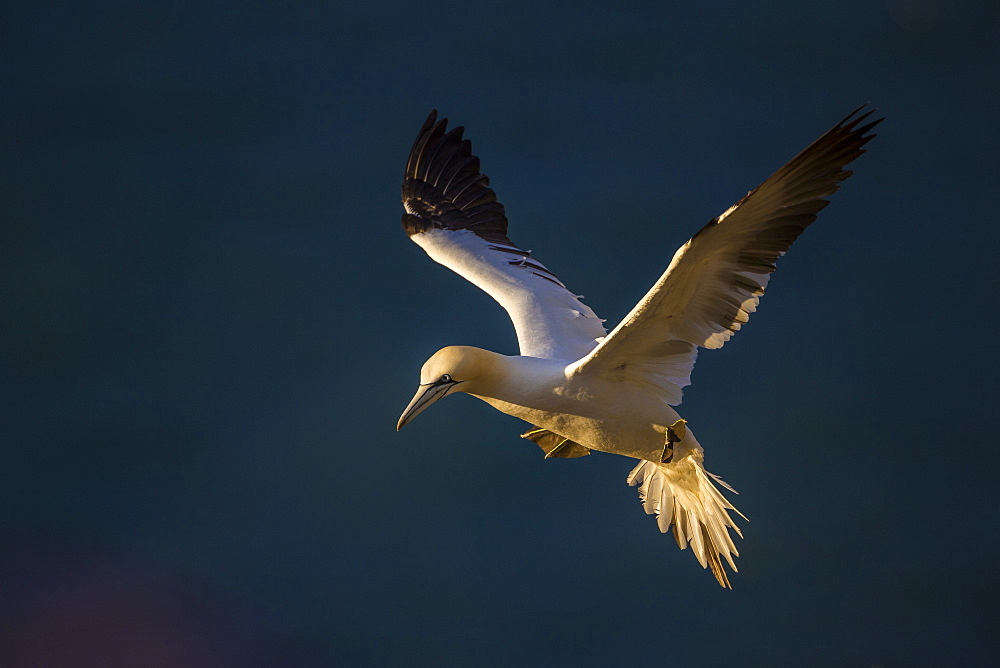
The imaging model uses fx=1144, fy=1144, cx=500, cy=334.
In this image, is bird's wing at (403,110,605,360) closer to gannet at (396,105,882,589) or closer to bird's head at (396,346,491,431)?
gannet at (396,105,882,589)

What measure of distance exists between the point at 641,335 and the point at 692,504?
1.45 m

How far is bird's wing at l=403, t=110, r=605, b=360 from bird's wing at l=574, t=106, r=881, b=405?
841mm

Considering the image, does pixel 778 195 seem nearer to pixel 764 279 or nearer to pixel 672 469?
pixel 764 279

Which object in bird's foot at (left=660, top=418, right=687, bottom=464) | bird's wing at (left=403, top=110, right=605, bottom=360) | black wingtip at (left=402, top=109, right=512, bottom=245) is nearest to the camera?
bird's foot at (left=660, top=418, right=687, bottom=464)

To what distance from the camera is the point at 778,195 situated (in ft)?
15.0

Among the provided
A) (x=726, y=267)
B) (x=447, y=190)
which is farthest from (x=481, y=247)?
(x=726, y=267)

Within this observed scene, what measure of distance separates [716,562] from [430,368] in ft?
6.72

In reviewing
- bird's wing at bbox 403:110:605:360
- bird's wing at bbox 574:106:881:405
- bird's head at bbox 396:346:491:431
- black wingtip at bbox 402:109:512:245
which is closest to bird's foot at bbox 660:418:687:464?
bird's wing at bbox 574:106:881:405

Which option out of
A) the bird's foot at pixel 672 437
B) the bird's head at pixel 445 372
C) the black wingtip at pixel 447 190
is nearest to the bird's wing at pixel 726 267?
the bird's foot at pixel 672 437

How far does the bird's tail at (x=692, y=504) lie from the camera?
598 cm

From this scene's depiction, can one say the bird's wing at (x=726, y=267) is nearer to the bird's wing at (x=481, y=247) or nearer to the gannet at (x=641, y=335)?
the gannet at (x=641, y=335)

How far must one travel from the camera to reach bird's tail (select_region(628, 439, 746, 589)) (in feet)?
19.6

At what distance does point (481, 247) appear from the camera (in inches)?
279

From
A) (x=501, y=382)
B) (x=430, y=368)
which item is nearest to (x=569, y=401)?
(x=501, y=382)
